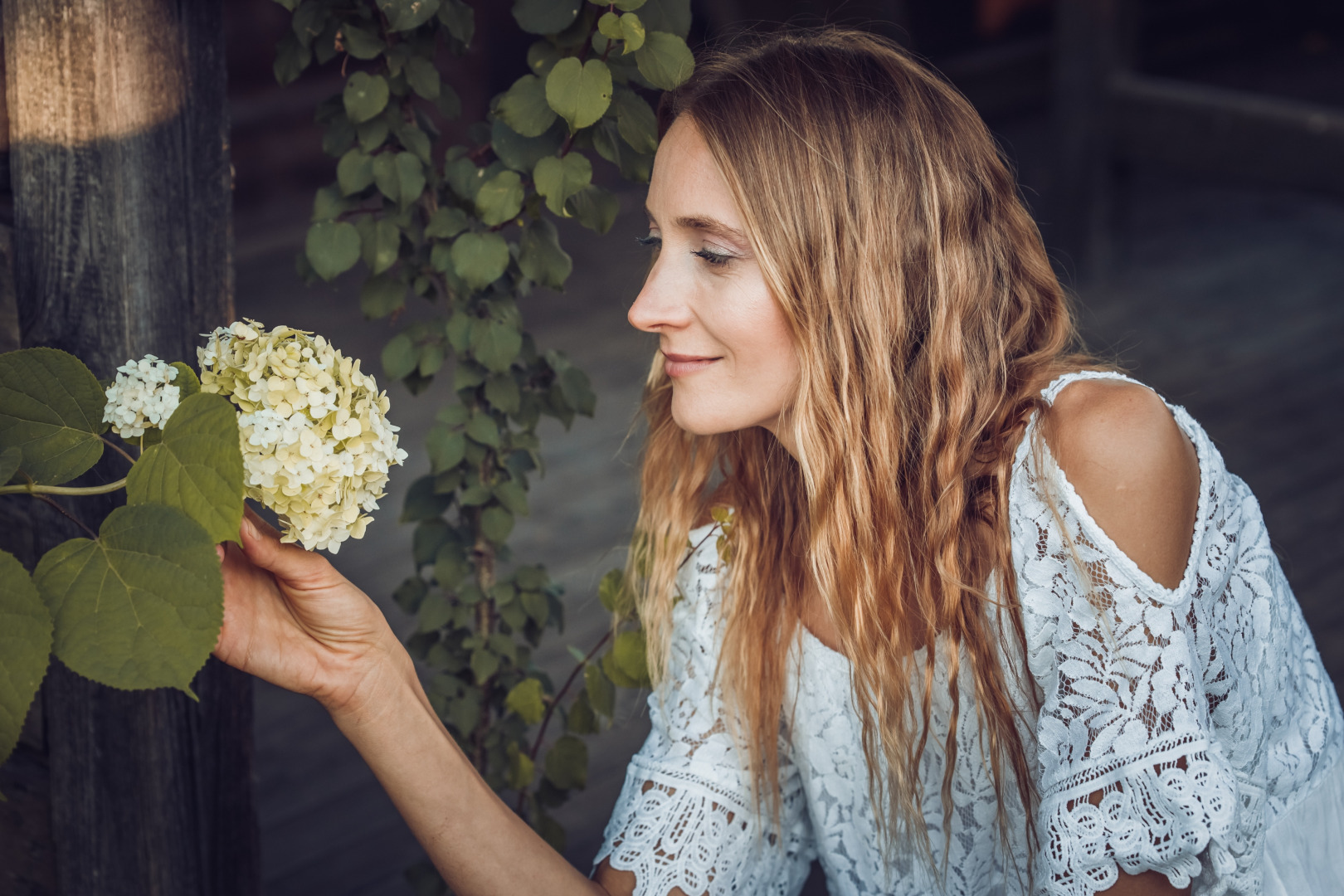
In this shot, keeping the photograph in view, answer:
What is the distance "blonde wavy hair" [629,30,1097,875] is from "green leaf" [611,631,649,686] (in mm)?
206

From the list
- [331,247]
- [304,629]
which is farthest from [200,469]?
[331,247]

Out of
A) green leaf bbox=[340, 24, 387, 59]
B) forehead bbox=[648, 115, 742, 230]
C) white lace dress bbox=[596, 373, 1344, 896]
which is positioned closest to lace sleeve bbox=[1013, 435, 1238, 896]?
white lace dress bbox=[596, 373, 1344, 896]

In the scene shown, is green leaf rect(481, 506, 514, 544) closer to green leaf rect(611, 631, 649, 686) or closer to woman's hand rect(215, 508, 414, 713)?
green leaf rect(611, 631, 649, 686)

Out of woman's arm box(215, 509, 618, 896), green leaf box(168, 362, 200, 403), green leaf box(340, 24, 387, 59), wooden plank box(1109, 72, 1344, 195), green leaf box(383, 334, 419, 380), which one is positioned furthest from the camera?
wooden plank box(1109, 72, 1344, 195)

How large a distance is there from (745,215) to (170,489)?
58 cm

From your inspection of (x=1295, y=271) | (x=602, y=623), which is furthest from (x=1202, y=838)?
(x=1295, y=271)

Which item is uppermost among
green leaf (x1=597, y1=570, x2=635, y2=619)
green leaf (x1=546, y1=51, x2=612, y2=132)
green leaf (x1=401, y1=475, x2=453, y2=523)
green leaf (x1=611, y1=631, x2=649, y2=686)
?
green leaf (x1=546, y1=51, x2=612, y2=132)

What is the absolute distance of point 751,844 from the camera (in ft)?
4.50

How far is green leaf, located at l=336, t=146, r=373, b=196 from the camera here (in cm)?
132

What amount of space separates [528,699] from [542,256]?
1.78 feet

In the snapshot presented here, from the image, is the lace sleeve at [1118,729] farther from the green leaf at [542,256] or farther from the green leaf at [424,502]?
the green leaf at [424,502]

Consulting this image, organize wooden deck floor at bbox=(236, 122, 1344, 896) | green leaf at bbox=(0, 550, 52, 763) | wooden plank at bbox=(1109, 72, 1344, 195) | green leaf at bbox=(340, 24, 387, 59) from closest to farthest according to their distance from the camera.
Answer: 1. green leaf at bbox=(0, 550, 52, 763)
2. green leaf at bbox=(340, 24, 387, 59)
3. wooden deck floor at bbox=(236, 122, 1344, 896)
4. wooden plank at bbox=(1109, 72, 1344, 195)

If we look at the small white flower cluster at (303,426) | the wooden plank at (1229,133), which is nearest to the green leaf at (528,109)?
the small white flower cluster at (303,426)

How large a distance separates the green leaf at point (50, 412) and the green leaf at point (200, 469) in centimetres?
6
